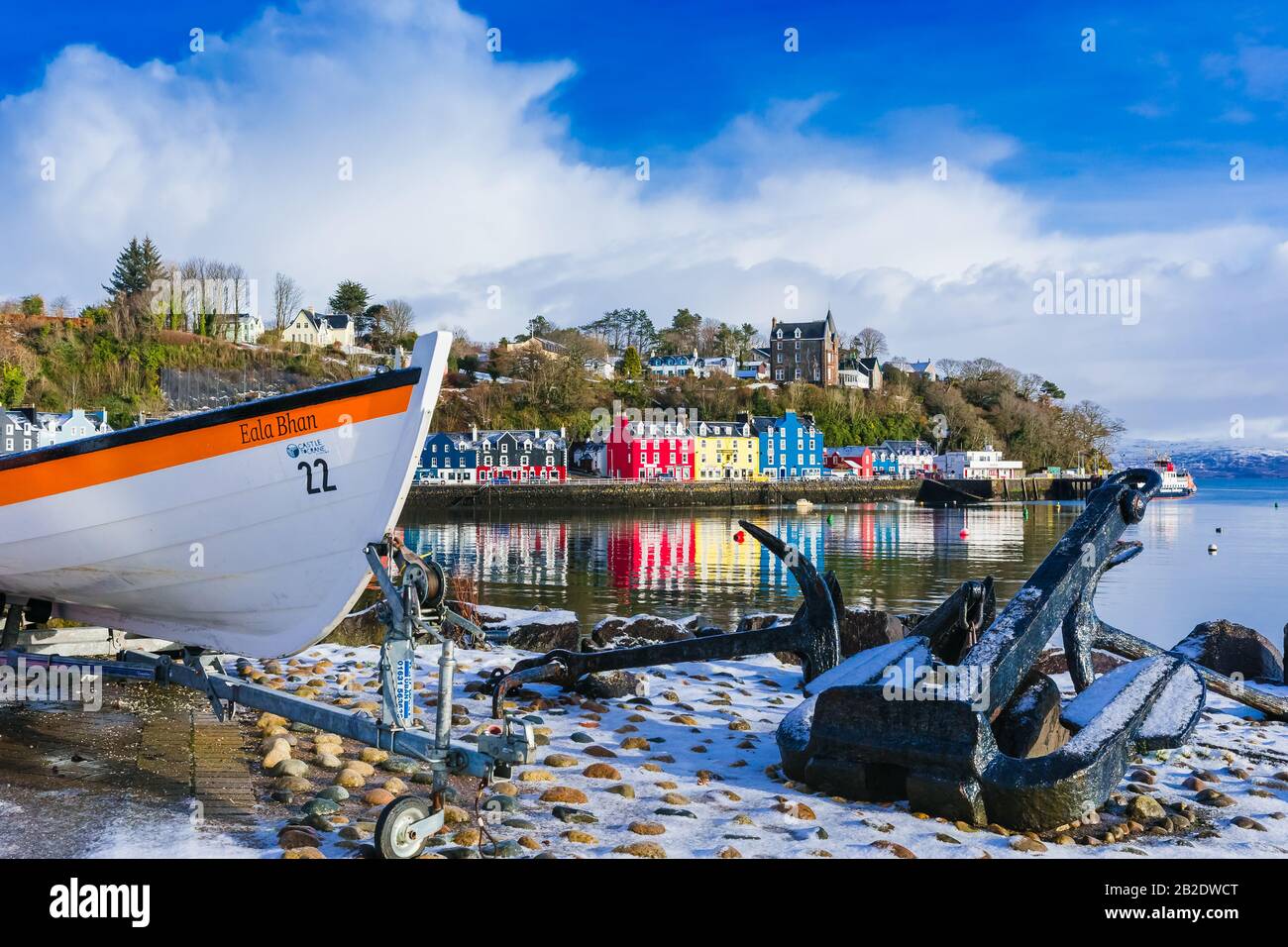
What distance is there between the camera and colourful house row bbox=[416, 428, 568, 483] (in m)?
106

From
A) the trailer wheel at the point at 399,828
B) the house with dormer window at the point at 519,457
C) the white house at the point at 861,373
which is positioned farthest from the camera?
the white house at the point at 861,373

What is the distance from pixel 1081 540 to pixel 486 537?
55.1 metres

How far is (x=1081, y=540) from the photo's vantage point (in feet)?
20.7

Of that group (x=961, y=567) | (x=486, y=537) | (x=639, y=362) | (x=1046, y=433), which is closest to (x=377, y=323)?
(x=639, y=362)

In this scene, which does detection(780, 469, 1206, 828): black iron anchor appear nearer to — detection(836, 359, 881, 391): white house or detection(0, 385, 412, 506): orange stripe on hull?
detection(0, 385, 412, 506): orange stripe on hull

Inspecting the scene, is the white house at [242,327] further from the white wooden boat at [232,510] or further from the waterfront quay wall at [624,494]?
the white wooden boat at [232,510]

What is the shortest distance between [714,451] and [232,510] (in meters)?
111

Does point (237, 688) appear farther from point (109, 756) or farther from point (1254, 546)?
point (1254, 546)

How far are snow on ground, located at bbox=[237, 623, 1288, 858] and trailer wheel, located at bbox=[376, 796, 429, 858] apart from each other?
0.91 feet

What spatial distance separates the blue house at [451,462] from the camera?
106 meters

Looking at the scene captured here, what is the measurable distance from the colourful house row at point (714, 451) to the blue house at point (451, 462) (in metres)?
17.2

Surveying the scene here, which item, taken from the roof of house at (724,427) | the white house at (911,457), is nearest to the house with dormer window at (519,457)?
the roof of house at (724,427)

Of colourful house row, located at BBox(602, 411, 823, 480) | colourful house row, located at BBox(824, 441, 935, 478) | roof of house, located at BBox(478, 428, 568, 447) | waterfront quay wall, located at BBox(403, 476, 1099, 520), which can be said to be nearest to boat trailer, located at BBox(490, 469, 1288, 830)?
waterfront quay wall, located at BBox(403, 476, 1099, 520)

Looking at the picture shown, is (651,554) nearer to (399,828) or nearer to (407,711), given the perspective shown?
(407,711)
